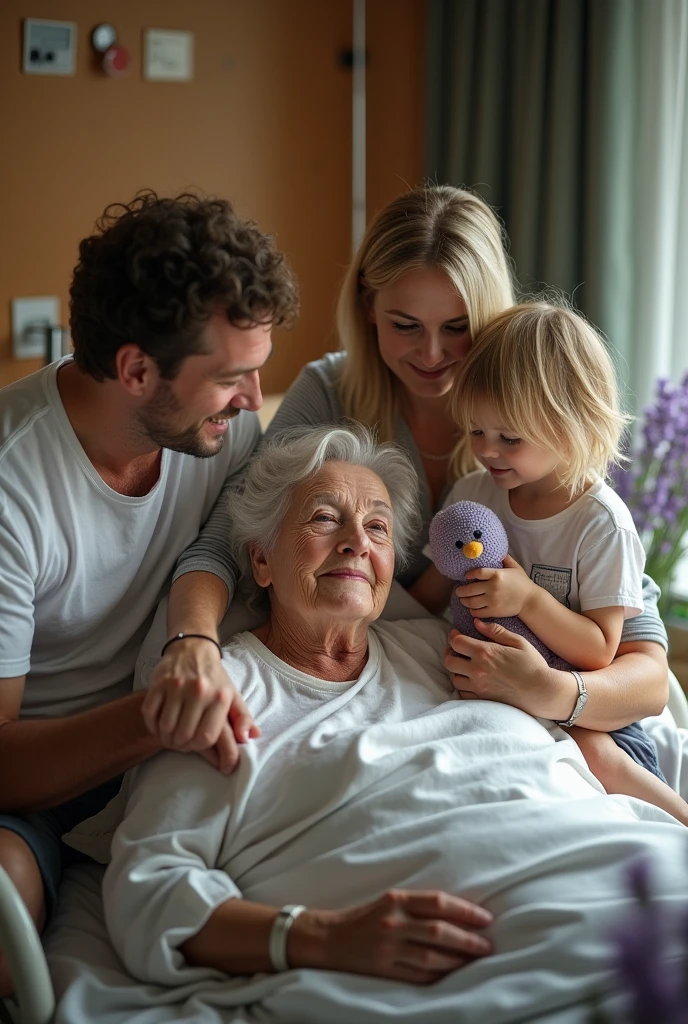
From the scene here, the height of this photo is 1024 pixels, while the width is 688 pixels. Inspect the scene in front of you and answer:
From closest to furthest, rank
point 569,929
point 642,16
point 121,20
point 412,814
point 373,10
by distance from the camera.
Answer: point 569,929, point 412,814, point 642,16, point 121,20, point 373,10

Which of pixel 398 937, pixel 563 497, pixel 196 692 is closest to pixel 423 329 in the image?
pixel 563 497

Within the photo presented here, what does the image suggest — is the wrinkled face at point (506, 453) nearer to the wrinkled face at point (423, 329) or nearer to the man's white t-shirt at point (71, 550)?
the wrinkled face at point (423, 329)

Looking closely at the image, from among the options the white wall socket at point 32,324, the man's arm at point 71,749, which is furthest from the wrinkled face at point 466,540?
the white wall socket at point 32,324

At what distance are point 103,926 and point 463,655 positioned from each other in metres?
0.73

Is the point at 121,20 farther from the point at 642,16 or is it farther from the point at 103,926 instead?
the point at 103,926

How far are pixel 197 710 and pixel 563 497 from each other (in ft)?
2.72

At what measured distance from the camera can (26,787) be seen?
5.32 feet

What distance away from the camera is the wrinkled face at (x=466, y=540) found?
1847 mm

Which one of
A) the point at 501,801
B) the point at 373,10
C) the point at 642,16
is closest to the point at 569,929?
the point at 501,801

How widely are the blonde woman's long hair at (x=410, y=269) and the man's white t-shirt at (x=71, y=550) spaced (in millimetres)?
391

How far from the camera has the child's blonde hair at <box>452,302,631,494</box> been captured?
1.85 m

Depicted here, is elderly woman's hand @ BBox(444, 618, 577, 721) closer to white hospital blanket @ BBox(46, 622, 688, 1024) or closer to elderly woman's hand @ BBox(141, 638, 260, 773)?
white hospital blanket @ BBox(46, 622, 688, 1024)

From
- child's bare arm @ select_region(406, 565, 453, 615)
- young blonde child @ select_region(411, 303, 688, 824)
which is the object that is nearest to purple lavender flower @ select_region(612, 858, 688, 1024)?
young blonde child @ select_region(411, 303, 688, 824)

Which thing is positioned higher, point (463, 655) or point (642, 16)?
point (642, 16)
